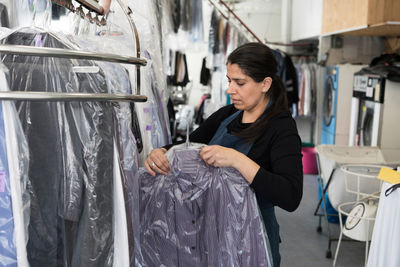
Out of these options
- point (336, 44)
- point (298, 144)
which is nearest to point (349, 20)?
point (336, 44)

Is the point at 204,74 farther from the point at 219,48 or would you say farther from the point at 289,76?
the point at 289,76

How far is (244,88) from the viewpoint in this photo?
1578 millimetres

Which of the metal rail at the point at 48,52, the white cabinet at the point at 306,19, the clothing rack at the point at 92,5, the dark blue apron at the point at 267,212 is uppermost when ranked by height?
the white cabinet at the point at 306,19

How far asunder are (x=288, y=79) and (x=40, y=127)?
18.3 feet

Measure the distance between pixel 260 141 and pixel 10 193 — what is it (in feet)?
3.03

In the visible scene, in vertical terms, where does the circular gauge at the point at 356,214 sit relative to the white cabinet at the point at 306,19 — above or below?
below

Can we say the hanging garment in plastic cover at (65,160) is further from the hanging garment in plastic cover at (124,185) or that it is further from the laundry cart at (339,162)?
the laundry cart at (339,162)

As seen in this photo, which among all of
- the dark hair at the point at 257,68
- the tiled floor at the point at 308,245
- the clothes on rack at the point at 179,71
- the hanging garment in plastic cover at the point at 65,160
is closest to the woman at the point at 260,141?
the dark hair at the point at 257,68

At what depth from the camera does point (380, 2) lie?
148 inches

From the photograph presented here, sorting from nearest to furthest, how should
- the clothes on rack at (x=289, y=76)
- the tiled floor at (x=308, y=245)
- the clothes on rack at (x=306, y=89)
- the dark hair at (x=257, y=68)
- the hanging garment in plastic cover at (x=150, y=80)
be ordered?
the dark hair at (x=257, y=68) → the hanging garment in plastic cover at (x=150, y=80) → the tiled floor at (x=308, y=245) → the clothes on rack at (x=289, y=76) → the clothes on rack at (x=306, y=89)

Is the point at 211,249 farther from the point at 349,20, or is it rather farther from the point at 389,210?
the point at 349,20

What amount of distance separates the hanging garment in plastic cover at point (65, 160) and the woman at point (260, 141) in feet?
1.31

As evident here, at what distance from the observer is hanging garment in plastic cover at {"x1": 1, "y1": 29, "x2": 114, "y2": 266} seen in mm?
963

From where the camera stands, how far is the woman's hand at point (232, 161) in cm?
133
